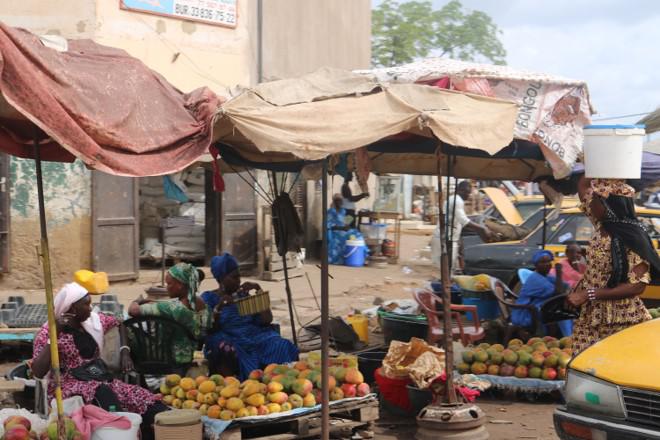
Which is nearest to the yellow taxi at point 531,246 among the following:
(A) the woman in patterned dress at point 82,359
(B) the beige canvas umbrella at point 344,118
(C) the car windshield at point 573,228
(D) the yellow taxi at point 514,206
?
(C) the car windshield at point 573,228

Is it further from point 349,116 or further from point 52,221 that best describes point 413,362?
point 52,221

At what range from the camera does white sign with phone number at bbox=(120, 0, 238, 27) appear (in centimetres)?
1303

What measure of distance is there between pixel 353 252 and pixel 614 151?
11858 millimetres

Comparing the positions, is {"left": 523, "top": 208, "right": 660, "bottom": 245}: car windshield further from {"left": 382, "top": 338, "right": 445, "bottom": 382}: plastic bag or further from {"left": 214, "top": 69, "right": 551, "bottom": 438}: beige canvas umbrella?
{"left": 214, "top": 69, "right": 551, "bottom": 438}: beige canvas umbrella

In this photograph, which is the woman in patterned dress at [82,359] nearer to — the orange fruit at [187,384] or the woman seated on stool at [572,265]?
the orange fruit at [187,384]

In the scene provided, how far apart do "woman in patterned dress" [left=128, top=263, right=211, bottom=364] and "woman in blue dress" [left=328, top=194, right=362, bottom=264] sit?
10829 millimetres

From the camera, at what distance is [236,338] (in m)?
6.90

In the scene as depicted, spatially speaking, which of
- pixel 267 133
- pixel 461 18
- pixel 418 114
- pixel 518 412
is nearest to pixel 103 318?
pixel 267 133

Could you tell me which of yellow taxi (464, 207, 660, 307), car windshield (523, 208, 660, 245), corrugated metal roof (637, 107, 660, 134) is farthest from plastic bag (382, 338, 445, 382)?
corrugated metal roof (637, 107, 660, 134)

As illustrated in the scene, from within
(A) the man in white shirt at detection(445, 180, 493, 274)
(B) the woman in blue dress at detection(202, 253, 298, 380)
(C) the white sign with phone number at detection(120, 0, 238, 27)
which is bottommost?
(B) the woman in blue dress at detection(202, 253, 298, 380)

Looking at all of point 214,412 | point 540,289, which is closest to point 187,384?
point 214,412

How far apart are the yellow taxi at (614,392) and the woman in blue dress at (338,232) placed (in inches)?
504

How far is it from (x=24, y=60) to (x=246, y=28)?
35.0 ft

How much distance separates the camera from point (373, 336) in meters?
10.2
